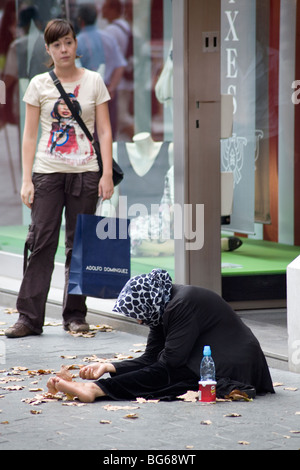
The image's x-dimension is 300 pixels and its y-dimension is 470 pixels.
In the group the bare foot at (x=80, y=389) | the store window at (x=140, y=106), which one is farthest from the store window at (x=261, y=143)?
the bare foot at (x=80, y=389)

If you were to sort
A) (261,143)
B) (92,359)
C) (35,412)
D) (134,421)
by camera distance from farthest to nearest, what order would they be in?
1. (261,143)
2. (92,359)
3. (35,412)
4. (134,421)

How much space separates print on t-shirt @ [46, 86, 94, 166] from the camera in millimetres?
7559

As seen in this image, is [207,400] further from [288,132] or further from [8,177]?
[8,177]

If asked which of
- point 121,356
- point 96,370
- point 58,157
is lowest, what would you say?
point 121,356

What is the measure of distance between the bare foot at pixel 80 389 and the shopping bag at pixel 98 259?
175 cm

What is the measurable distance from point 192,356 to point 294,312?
2.78ft

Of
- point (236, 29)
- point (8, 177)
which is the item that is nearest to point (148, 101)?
point (236, 29)

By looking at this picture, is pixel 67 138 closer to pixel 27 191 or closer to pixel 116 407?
pixel 27 191

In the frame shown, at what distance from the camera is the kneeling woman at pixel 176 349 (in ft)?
19.0

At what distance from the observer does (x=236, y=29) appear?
832 centimetres

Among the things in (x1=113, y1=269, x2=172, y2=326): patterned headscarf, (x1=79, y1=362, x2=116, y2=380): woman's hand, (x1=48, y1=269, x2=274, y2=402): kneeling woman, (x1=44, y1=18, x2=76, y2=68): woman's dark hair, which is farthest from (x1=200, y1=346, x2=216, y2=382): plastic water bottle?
(x1=44, y1=18, x2=76, y2=68): woman's dark hair

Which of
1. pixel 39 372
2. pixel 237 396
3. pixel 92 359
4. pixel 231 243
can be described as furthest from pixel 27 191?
pixel 237 396

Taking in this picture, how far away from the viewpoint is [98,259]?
7.59 m

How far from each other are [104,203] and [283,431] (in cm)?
381
